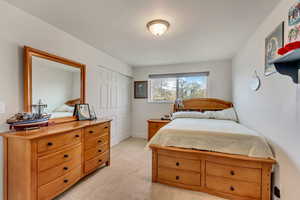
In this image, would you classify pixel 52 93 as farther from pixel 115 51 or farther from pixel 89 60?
pixel 115 51

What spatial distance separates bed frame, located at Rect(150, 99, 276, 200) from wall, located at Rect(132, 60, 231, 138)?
7.84 ft

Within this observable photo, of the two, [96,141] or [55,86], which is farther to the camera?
[96,141]

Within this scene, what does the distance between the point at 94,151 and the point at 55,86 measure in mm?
1225

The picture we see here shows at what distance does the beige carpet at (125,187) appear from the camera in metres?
1.82

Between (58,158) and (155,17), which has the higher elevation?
(155,17)

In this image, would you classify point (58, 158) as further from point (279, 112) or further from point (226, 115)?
point (226, 115)

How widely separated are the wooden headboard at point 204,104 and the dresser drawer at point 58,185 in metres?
2.89

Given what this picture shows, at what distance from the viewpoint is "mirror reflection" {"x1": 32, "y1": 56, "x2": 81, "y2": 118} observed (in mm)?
1944

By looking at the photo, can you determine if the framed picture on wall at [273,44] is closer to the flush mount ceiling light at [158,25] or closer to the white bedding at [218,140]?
the white bedding at [218,140]

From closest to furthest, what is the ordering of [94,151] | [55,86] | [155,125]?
[55,86] → [94,151] → [155,125]

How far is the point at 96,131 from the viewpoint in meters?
2.37

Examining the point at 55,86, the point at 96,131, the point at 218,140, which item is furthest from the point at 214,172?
the point at 55,86

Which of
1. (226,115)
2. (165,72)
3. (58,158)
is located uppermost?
(165,72)

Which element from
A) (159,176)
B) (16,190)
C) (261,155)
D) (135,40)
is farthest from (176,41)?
(16,190)
